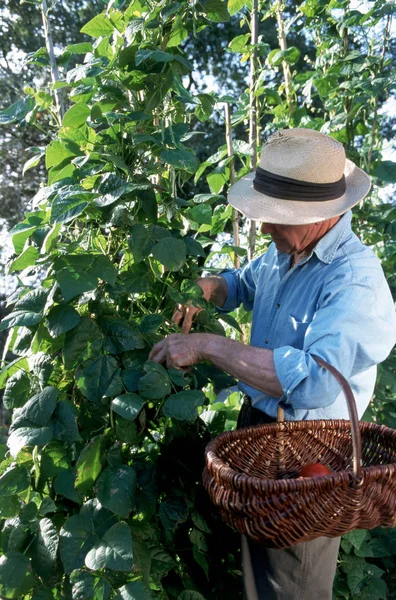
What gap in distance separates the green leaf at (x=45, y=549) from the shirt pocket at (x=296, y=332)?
0.68 m

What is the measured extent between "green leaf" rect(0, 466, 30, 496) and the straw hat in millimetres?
777

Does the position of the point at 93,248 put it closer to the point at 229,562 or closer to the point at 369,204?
the point at 229,562

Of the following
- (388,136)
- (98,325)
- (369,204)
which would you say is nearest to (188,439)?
(98,325)

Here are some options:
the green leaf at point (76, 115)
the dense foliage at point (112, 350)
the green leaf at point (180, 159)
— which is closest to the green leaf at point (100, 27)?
the dense foliage at point (112, 350)

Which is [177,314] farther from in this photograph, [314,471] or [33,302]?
[314,471]

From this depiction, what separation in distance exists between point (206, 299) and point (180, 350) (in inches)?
16.5

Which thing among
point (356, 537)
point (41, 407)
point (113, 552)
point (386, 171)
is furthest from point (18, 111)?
point (356, 537)

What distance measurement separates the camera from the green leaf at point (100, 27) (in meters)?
1.75

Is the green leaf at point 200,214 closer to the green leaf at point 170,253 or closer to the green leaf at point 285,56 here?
the green leaf at point 170,253

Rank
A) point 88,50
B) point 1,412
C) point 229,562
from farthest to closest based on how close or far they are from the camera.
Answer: point 1,412, point 229,562, point 88,50

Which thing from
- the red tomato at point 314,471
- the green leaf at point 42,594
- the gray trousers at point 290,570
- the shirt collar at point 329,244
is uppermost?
the shirt collar at point 329,244

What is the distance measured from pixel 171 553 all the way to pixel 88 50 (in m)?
1.30

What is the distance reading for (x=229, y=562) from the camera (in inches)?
77.7

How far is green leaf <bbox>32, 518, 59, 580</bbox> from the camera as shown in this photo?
59.6 inches
